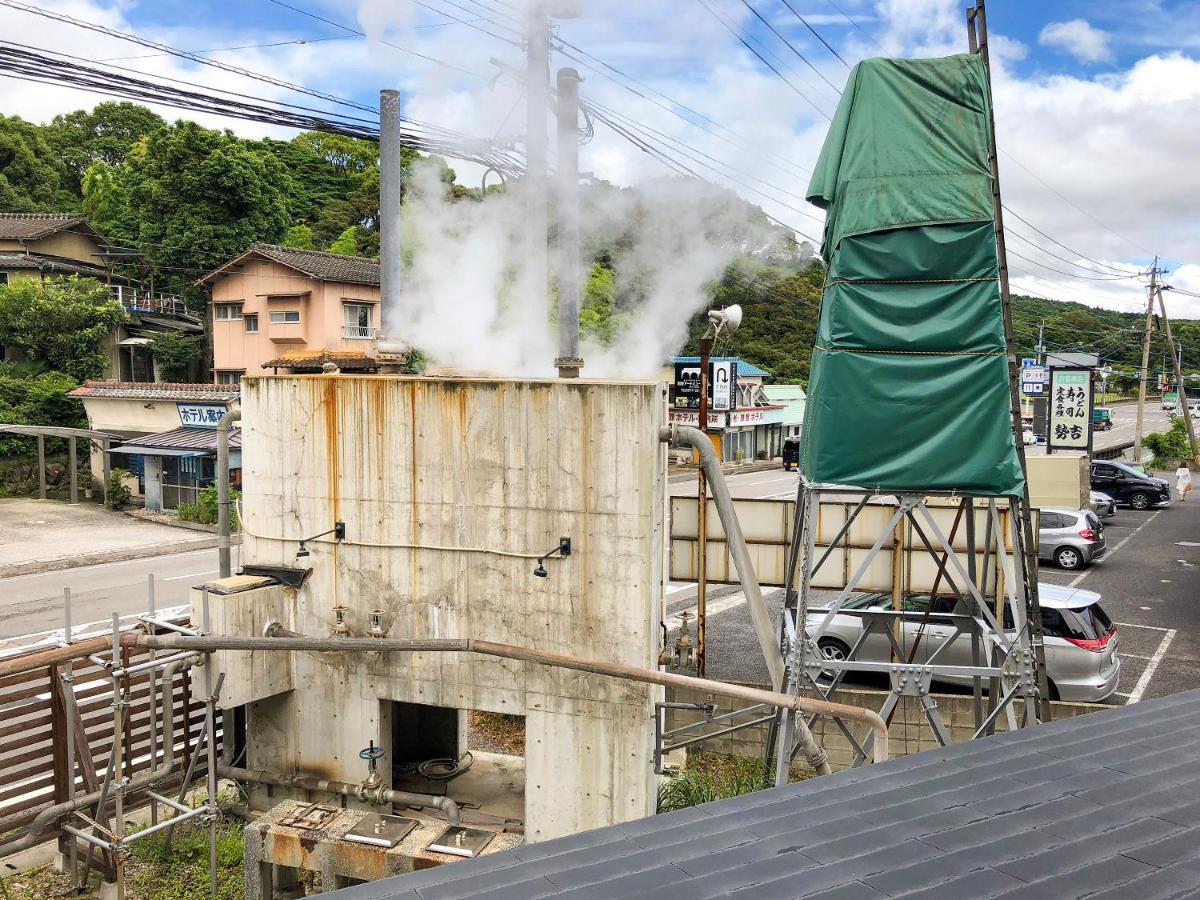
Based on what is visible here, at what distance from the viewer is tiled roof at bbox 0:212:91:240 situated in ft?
126

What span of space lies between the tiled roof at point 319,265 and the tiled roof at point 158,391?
4885 millimetres

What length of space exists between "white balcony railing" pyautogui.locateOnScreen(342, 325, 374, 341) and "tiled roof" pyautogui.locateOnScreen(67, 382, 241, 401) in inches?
182

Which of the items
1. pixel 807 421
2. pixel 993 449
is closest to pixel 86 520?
pixel 807 421

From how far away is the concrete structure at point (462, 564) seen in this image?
8734mm

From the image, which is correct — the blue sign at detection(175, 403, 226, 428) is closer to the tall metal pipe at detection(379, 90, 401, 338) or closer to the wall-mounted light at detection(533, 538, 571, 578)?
the tall metal pipe at detection(379, 90, 401, 338)

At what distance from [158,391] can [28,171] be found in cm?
2437

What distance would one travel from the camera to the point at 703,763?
11.2 meters

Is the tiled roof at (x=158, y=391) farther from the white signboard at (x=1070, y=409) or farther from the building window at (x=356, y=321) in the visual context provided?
the white signboard at (x=1070, y=409)

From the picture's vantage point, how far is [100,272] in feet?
133

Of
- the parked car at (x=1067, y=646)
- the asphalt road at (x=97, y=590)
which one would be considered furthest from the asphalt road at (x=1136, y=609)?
the asphalt road at (x=97, y=590)

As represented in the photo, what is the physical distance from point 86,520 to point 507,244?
1932cm

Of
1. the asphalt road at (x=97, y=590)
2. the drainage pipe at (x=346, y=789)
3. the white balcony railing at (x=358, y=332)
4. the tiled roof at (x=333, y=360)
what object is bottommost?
the asphalt road at (x=97, y=590)

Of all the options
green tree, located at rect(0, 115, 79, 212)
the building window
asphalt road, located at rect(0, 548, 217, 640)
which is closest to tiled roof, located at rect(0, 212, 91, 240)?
green tree, located at rect(0, 115, 79, 212)

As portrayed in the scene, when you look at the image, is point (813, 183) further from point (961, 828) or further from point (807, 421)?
point (961, 828)
